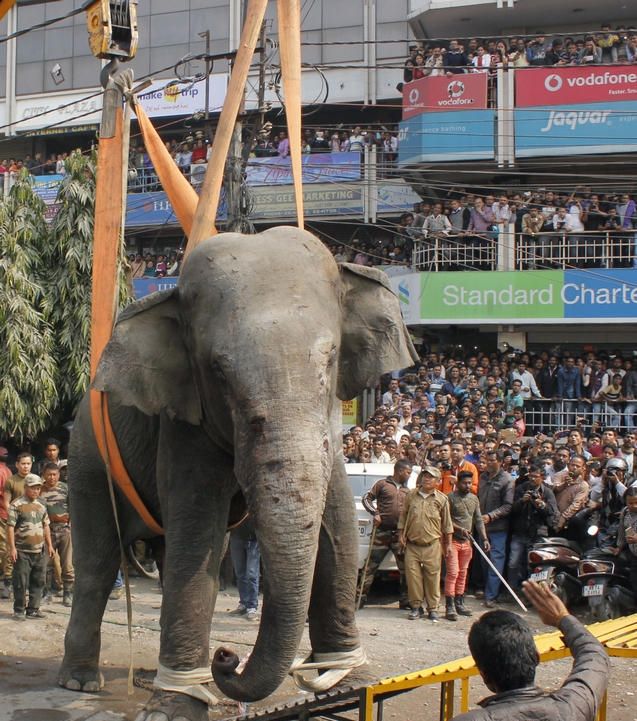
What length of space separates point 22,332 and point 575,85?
46.2ft

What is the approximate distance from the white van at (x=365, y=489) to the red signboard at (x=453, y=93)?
1379cm

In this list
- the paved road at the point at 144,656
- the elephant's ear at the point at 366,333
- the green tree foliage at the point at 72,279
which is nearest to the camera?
the elephant's ear at the point at 366,333

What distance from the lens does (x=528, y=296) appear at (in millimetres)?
21984

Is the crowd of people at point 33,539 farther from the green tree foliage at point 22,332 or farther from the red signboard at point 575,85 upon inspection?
the red signboard at point 575,85

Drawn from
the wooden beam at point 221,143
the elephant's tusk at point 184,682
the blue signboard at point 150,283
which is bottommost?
the elephant's tusk at point 184,682

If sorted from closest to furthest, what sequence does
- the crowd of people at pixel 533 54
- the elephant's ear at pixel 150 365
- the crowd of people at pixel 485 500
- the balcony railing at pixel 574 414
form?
the elephant's ear at pixel 150 365 < the crowd of people at pixel 485 500 < the balcony railing at pixel 574 414 < the crowd of people at pixel 533 54

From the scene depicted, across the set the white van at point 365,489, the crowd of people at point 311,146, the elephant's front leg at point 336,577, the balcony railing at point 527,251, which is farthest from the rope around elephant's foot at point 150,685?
the crowd of people at point 311,146

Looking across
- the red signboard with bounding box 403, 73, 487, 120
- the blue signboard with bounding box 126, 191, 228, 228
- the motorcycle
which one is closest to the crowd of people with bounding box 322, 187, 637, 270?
the red signboard with bounding box 403, 73, 487, 120

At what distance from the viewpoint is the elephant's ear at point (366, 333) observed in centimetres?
510

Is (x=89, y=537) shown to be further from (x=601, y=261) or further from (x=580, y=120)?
(x=580, y=120)

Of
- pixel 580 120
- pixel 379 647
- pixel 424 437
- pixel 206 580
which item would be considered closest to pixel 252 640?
pixel 379 647

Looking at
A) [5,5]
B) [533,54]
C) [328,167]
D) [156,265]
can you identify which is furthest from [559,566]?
[156,265]

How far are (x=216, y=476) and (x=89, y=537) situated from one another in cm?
194

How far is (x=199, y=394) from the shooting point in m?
4.98
